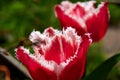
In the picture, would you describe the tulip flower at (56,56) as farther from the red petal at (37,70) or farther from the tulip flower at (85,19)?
the tulip flower at (85,19)

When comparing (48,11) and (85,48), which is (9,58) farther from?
(48,11)

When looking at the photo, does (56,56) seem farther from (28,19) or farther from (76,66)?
(28,19)

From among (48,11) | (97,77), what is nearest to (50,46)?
(97,77)

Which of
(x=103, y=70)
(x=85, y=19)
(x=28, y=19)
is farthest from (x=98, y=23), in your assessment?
(x=28, y=19)

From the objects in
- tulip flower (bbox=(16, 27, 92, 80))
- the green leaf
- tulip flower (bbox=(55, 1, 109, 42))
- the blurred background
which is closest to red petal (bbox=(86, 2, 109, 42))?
tulip flower (bbox=(55, 1, 109, 42))

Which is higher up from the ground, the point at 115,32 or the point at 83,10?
the point at 115,32

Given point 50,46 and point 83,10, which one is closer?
point 50,46

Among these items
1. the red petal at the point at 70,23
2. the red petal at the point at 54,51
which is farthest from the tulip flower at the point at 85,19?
the red petal at the point at 54,51
